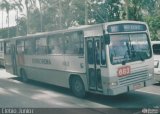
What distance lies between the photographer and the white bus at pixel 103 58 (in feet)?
38.3

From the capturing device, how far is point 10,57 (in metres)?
22.0

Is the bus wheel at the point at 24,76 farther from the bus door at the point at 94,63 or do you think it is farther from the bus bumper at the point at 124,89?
the bus bumper at the point at 124,89

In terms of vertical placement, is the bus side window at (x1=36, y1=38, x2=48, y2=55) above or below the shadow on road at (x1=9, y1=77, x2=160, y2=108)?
above

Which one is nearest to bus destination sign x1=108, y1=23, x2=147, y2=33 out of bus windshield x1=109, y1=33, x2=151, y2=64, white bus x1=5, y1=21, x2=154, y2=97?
white bus x1=5, y1=21, x2=154, y2=97

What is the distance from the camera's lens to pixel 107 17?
126 ft

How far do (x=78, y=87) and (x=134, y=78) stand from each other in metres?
2.65

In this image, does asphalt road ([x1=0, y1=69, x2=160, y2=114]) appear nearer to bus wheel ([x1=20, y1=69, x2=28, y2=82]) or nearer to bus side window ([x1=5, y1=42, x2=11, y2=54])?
bus wheel ([x1=20, y1=69, x2=28, y2=82])

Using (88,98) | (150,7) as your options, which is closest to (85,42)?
(88,98)

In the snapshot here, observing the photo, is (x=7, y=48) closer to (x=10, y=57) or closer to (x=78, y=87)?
(x=10, y=57)

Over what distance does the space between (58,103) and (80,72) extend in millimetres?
1594

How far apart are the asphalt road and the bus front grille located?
0.80 metres

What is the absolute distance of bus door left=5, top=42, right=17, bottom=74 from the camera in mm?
21314

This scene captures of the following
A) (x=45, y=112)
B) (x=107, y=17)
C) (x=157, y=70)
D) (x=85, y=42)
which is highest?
(x=107, y=17)

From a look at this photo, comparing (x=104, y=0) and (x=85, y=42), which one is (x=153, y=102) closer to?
(x=85, y=42)
